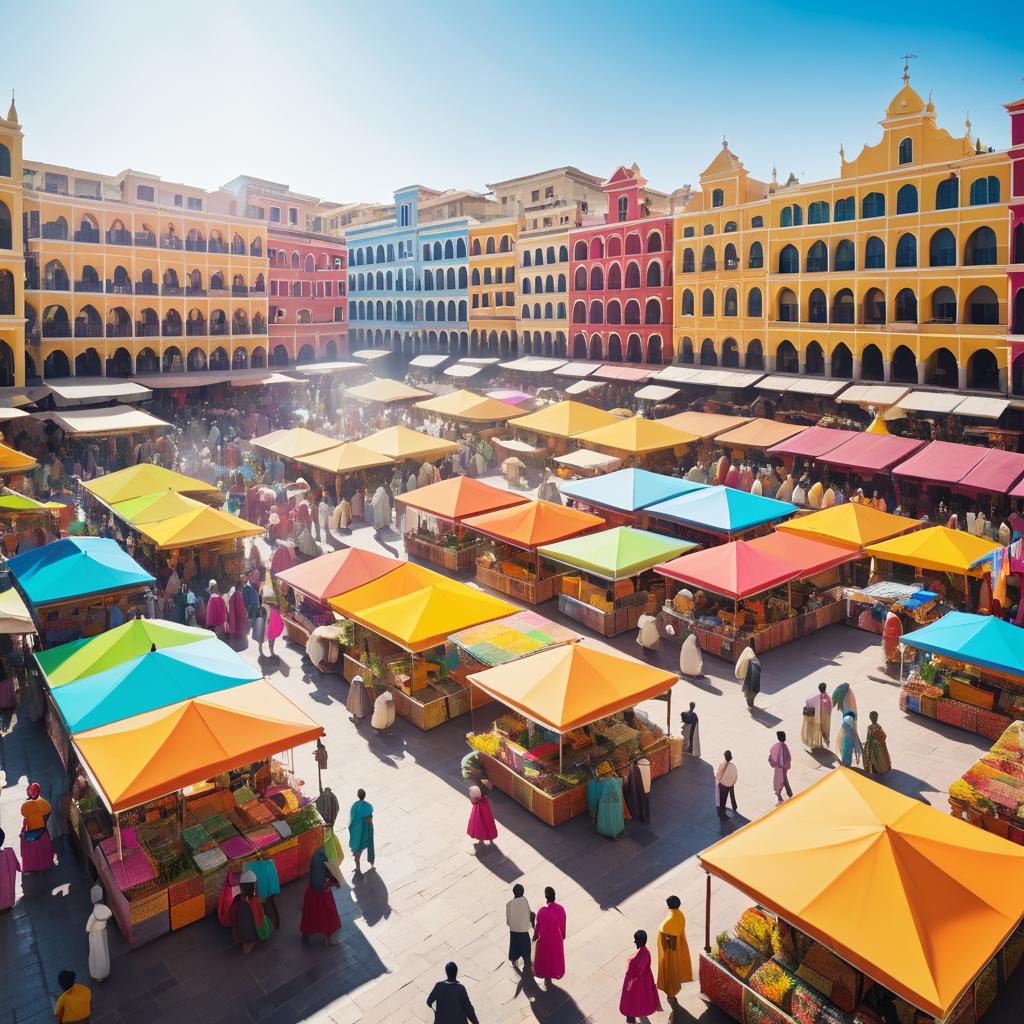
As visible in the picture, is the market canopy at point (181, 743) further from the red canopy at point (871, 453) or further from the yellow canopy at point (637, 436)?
the red canopy at point (871, 453)

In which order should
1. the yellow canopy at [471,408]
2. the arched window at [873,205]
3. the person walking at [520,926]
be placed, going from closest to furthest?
the person walking at [520,926] → the arched window at [873,205] → the yellow canopy at [471,408]

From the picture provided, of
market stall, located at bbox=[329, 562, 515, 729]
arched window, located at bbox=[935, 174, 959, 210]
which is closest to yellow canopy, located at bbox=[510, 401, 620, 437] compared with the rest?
arched window, located at bbox=[935, 174, 959, 210]

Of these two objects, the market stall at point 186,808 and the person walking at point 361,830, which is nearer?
the market stall at point 186,808

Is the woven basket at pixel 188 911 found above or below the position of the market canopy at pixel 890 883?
below

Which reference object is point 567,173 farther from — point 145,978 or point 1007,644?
point 145,978

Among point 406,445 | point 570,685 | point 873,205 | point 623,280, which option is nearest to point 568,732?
point 570,685

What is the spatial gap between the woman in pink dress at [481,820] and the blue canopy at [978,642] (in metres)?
6.81

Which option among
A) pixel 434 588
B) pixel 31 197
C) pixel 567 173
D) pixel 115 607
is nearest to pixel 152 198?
pixel 31 197

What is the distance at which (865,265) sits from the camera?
3059cm

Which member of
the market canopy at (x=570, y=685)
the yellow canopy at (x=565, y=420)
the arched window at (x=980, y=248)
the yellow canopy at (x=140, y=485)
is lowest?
the market canopy at (x=570, y=685)

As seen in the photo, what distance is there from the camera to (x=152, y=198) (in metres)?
48.2

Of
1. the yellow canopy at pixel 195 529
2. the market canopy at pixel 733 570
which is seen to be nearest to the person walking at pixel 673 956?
the market canopy at pixel 733 570

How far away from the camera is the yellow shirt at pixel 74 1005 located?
23.7 feet

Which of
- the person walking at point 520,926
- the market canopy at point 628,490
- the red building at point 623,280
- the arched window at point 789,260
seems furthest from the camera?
the red building at point 623,280
